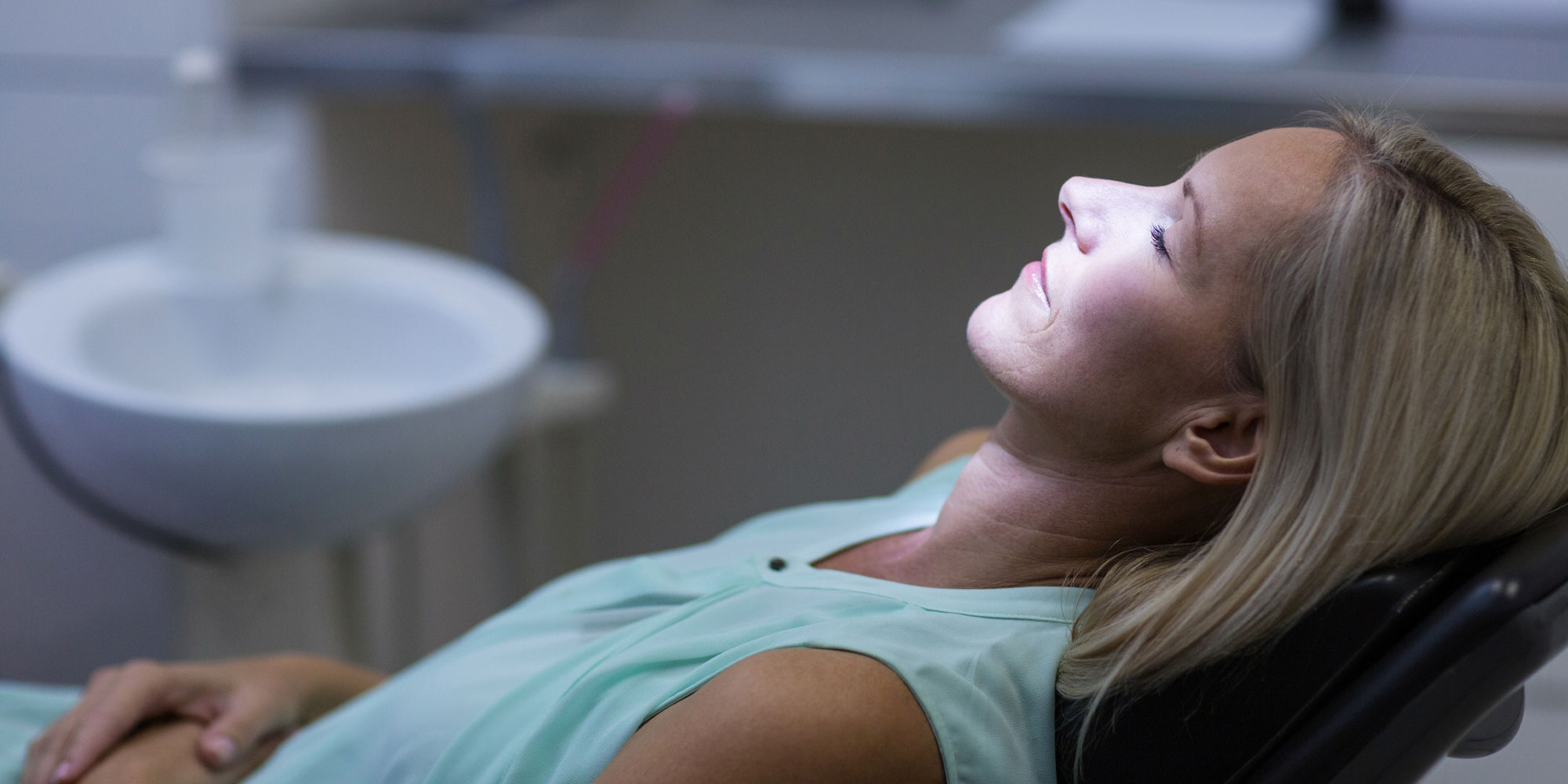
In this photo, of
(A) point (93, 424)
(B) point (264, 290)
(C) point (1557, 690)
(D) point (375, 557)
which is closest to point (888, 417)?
(D) point (375, 557)

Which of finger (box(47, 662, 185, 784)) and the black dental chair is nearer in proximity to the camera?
the black dental chair

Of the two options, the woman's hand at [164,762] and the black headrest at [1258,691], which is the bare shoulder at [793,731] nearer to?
the black headrest at [1258,691]

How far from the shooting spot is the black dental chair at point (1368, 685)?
52 cm

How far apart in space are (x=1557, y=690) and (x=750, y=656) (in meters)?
0.43

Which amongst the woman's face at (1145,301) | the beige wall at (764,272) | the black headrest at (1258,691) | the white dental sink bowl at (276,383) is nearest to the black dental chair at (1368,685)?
the black headrest at (1258,691)

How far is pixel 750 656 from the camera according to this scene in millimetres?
589

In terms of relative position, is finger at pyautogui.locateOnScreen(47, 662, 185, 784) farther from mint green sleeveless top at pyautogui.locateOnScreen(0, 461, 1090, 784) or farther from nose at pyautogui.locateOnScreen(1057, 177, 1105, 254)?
nose at pyautogui.locateOnScreen(1057, 177, 1105, 254)

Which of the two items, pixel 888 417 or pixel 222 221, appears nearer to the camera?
pixel 222 221

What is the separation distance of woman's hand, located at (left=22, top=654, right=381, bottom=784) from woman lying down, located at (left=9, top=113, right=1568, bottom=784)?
23 cm

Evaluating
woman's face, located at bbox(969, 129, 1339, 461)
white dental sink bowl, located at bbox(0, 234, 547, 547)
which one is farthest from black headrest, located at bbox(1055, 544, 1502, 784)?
white dental sink bowl, located at bbox(0, 234, 547, 547)

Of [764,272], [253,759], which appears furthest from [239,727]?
[764,272]

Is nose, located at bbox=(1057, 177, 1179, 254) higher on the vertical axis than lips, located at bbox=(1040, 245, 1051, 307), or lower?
higher

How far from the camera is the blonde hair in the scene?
55cm

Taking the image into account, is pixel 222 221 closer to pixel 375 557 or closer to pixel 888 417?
pixel 375 557
